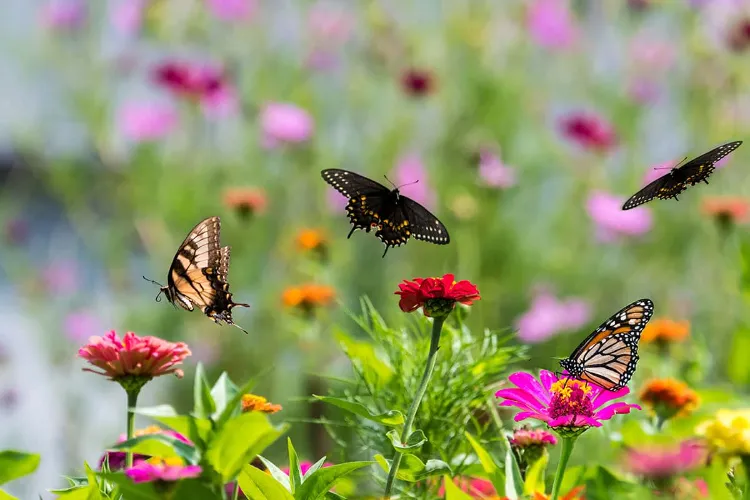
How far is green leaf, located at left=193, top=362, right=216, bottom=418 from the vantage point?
0.36 m

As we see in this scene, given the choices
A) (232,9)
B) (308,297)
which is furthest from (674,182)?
(232,9)

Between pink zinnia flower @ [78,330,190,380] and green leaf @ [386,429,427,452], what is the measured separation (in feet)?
0.32

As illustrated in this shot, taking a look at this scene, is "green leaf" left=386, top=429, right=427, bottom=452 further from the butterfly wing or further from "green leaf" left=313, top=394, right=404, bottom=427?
the butterfly wing

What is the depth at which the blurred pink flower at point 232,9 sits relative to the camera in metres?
2.04

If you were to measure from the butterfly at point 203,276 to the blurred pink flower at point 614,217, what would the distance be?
119 cm

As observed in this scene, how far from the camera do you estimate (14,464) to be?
0.44m

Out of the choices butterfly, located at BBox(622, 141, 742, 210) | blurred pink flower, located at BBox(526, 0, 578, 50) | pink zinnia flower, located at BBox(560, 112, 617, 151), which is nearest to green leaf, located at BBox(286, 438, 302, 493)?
butterfly, located at BBox(622, 141, 742, 210)

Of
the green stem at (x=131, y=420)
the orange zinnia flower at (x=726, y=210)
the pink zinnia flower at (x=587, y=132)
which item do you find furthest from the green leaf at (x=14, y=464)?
the pink zinnia flower at (x=587, y=132)

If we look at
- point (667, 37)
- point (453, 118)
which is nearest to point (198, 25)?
point (453, 118)

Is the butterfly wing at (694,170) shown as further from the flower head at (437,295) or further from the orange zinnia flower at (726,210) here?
the orange zinnia flower at (726,210)

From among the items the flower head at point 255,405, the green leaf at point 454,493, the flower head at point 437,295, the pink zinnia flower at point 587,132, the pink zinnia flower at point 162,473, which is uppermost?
the pink zinnia flower at point 587,132

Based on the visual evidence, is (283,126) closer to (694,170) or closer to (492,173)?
(492,173)

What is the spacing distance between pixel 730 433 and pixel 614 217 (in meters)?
1.37

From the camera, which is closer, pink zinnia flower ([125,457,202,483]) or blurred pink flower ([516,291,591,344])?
pink zinnia flower ([125,457,202,483])
